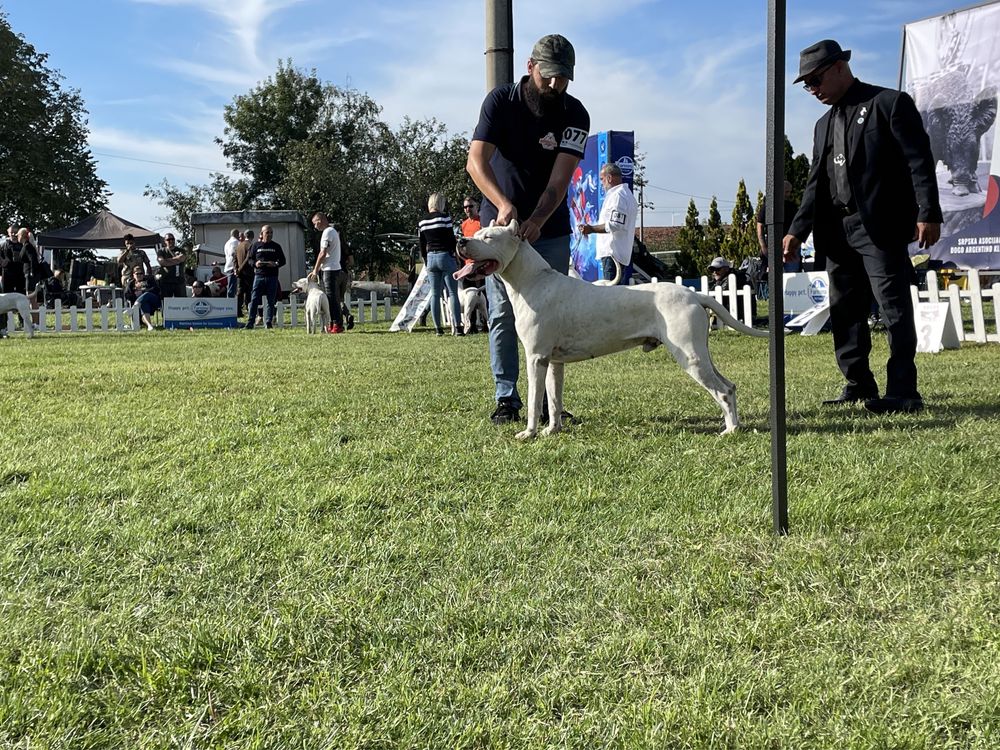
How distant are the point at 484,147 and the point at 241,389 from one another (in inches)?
110

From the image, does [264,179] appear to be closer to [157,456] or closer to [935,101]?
[935,101]

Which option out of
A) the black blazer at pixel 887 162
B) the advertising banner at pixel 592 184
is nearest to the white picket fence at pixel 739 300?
the advertising banner at pixel 592 184

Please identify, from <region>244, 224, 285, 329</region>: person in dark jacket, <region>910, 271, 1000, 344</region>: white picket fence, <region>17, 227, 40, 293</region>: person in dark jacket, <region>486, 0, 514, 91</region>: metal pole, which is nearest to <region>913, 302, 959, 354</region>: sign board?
<region>910, 271, 1000, 344</region>: white picket fence

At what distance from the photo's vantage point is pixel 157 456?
3951 mm

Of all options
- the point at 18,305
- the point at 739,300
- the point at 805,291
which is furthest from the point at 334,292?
the point at 805,291

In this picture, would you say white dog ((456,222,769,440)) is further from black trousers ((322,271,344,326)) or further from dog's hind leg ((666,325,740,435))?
black trousers ((322,271,344,326))

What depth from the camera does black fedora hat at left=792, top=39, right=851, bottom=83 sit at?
5.19 metres

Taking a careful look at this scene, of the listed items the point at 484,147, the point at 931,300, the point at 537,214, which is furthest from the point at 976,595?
the point at 931,300

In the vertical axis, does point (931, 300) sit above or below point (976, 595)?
above

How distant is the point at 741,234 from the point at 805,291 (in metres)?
27.8

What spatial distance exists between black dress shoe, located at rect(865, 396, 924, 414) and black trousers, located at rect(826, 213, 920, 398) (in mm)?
75

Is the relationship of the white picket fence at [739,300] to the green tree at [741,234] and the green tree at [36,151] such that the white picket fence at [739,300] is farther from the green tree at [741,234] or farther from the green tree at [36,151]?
the green tree at [36,151]

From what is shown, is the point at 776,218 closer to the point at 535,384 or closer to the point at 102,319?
the point at 535,384

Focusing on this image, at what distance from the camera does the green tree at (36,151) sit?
132 feet
